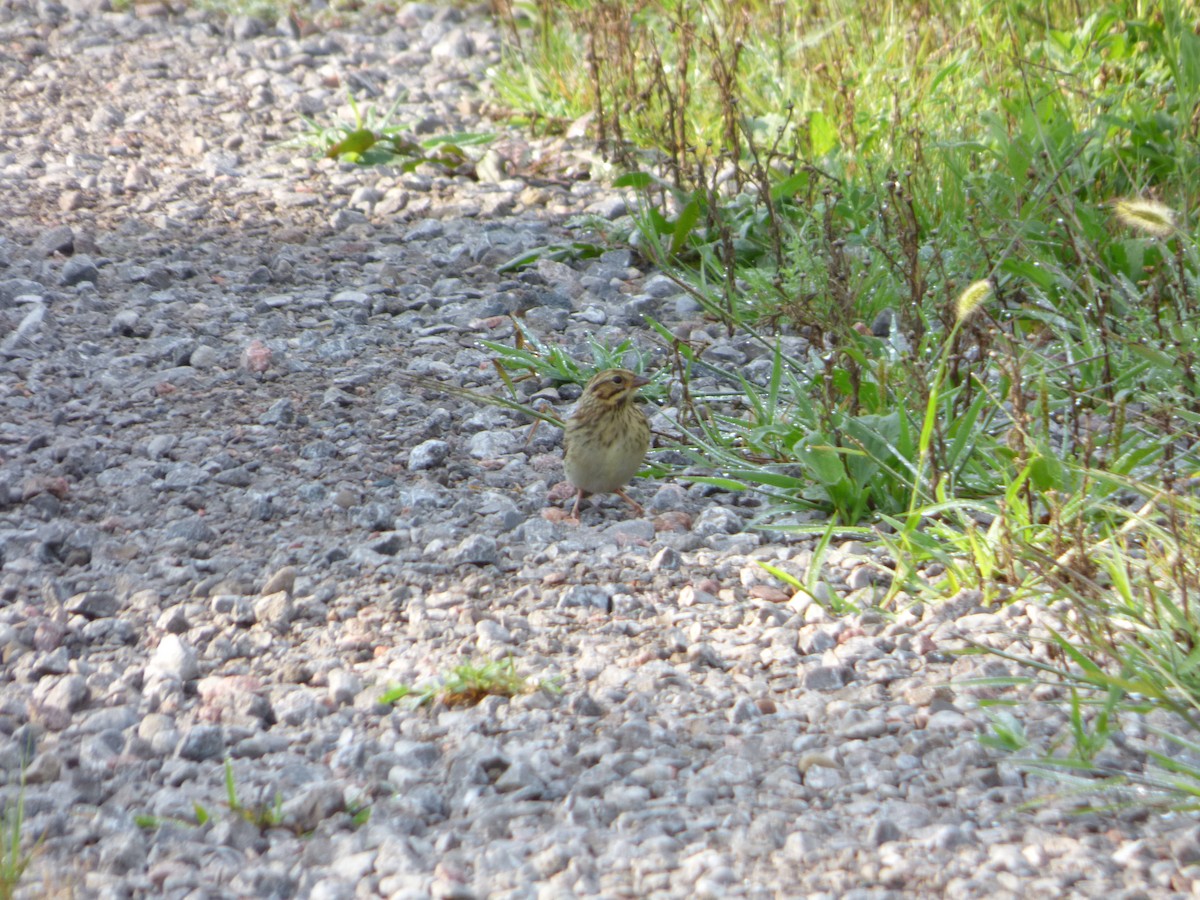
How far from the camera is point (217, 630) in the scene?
380 centimetres

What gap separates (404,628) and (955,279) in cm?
296

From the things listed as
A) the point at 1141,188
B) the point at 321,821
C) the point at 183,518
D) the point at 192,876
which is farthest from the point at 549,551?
the point at 1141,188

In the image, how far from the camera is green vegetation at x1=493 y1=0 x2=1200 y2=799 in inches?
142

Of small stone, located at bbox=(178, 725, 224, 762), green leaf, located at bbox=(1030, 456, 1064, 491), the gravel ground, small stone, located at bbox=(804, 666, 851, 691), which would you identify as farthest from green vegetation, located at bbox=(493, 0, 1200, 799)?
small stone, located at bbox=(178, 725, 224, 762)

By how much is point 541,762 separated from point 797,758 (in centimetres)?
58

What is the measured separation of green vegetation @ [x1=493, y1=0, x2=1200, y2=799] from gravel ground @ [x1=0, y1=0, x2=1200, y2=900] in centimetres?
20

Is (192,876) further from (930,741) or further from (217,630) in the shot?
(930,741)

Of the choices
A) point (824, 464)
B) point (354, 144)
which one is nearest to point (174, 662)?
point (824, 464)

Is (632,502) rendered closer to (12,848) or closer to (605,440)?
(605,440)

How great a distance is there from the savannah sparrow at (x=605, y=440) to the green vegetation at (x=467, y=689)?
120 centimetres

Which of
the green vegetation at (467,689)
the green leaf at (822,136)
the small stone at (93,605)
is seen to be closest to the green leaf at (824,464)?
the green vegetation at (467,689)

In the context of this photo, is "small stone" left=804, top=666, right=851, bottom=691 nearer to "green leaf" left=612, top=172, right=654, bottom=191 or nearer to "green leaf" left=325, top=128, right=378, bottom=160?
"green leaf" left=612, top=172, right=654, bottom=191

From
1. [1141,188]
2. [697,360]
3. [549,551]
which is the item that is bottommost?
[549,551]

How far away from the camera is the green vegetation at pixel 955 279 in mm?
3602
